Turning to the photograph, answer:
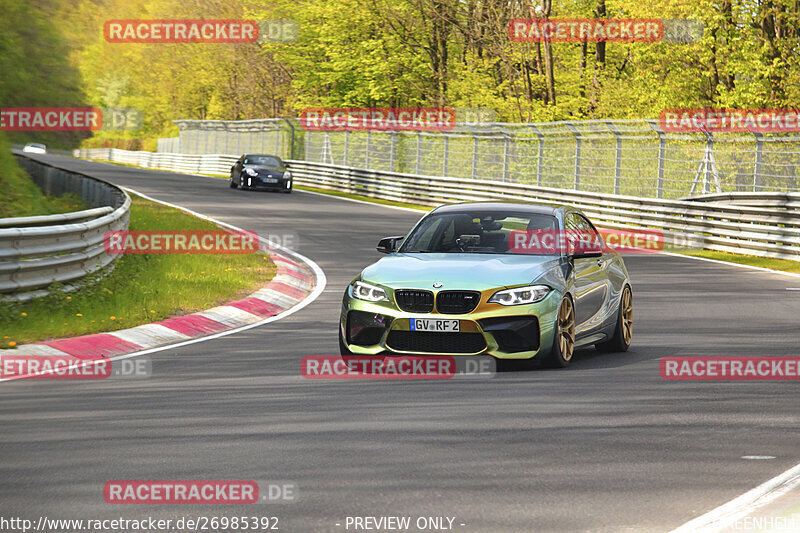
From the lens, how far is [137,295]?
49.7 feet

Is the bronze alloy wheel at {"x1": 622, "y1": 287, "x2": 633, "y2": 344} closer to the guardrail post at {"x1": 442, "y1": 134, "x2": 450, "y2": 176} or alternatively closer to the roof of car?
the roof of car

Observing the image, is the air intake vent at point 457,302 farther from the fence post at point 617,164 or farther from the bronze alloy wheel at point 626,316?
the fence post at point 617,164

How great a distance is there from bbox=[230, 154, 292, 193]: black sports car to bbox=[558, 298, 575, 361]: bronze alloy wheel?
3375 centimetres

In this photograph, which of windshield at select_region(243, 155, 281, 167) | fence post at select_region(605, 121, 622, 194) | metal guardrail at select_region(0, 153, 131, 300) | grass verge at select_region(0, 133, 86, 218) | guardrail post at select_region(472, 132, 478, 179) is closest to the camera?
metal guardrail at select_region(0, 153, 131, 300)

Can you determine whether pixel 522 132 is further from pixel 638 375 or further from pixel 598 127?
pixel 638 375

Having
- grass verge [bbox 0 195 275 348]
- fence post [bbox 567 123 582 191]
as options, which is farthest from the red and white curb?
fence post [bbox 567 123 582 191]

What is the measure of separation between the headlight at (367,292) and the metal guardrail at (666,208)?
45.7 ft

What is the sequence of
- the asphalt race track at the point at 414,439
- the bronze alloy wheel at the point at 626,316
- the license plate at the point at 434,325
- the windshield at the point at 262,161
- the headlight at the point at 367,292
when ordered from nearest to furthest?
1. the asphalt race track at the point at 414,439
2. the license plate at the point at 434,325
3. the headlight at the point at 367,292
4. the bronze alloy wheel at the point at 626,316
5. the windshield at the point at 262,161

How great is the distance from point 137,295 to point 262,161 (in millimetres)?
29658

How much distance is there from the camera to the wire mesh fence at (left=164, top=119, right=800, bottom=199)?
26.8 m

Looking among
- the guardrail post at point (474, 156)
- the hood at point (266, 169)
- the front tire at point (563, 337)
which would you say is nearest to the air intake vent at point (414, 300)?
the front tire at point (563, 337)

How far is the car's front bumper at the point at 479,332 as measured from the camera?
973 cm

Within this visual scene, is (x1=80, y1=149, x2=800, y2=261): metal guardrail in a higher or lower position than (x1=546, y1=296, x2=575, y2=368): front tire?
lower

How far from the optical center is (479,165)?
38844 mm
